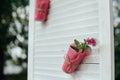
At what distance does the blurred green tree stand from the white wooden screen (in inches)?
145

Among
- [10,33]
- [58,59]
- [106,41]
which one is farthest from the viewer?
[10,33]

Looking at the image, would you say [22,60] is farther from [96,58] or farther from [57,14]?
[96,58]

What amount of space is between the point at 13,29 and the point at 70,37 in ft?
15.0

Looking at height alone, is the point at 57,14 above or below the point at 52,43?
above

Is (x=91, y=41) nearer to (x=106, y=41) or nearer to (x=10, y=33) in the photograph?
(x=106, y=41)

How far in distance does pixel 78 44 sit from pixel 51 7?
0.57m

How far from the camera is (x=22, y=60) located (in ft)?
21.1

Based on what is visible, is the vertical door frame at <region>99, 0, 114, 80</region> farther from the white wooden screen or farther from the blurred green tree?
the blurred green tree

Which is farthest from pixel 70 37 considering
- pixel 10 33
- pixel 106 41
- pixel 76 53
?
pixel 10 33

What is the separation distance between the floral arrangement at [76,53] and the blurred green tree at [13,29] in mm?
4360

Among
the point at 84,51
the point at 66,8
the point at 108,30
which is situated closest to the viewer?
the point at 108,30

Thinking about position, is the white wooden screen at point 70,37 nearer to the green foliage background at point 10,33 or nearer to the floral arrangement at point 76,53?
the floral arrangement at point 76,53

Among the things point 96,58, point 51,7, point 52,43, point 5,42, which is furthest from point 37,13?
point 5,42

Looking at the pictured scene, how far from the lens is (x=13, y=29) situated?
20.9ft
